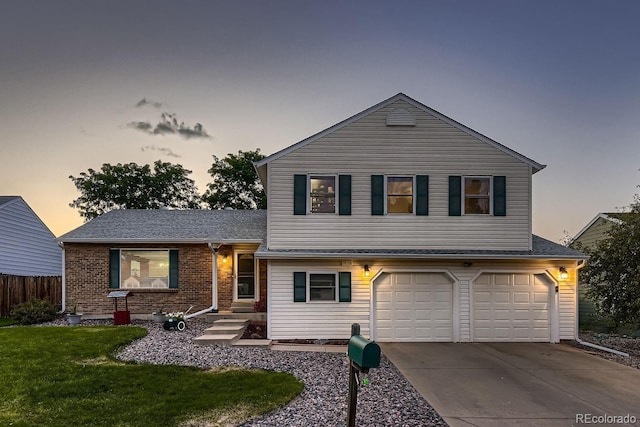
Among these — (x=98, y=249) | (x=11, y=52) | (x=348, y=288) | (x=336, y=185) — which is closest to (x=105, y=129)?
(x=11, y=52)

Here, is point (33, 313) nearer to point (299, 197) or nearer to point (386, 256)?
Answer: point (299, 197)

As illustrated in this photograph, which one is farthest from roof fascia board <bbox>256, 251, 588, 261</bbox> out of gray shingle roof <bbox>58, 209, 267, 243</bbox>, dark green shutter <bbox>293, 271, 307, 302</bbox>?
gray shingle roof <bbox>58, 209, 267, 243</bbox>

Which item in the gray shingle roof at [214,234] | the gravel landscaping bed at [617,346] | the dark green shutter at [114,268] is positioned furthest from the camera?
the dark green shutter at [114,268]

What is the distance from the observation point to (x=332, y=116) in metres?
17.2

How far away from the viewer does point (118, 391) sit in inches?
241

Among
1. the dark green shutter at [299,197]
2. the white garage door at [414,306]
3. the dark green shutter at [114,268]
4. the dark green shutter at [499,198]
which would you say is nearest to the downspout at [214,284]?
the dark green shutter at [114,268]

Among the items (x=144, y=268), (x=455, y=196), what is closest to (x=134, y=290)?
(x=144, y=268)

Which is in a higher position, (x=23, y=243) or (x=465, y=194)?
(x=465, y=194)

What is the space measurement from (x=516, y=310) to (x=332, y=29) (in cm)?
1117

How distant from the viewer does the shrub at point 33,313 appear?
510 inches

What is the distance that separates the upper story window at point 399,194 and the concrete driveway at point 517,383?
3.84 meters

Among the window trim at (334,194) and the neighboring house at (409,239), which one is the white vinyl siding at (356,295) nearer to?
the neighboring house at (409,239)

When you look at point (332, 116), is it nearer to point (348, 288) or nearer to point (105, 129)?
point (348, 288)

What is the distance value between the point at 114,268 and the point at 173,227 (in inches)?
97.0
